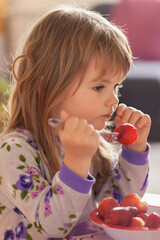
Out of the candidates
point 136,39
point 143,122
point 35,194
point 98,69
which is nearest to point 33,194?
point 35,194

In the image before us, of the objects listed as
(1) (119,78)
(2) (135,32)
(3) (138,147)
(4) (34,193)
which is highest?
(1) (119,78)

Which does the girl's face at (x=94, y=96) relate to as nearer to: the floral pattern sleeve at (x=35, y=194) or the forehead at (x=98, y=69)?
the forehead at (x=98, y=69)

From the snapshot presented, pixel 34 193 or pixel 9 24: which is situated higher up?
pixel 34 193

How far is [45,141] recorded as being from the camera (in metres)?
1.16

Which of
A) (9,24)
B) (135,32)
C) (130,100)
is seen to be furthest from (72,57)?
(9,24)

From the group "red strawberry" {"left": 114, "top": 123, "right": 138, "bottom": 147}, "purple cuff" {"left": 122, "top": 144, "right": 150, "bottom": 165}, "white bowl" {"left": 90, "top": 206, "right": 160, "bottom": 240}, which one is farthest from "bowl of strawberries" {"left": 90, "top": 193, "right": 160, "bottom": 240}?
"purple cuff" {"left": 122, "top": 144, "right": 150, "bottom": 165}

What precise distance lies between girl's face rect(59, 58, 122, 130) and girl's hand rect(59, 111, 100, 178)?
201 millimetres

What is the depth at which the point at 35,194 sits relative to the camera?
983 millimetres

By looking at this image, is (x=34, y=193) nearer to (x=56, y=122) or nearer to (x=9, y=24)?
(x=56, y=122)

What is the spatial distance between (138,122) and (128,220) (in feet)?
1.36

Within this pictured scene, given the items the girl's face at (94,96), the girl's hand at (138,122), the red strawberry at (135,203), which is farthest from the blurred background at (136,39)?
the red strawberry at (135,203)

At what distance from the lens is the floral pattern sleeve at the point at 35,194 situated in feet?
3.08

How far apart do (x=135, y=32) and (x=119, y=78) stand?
2956 mm

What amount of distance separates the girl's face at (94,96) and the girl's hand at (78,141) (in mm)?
201
